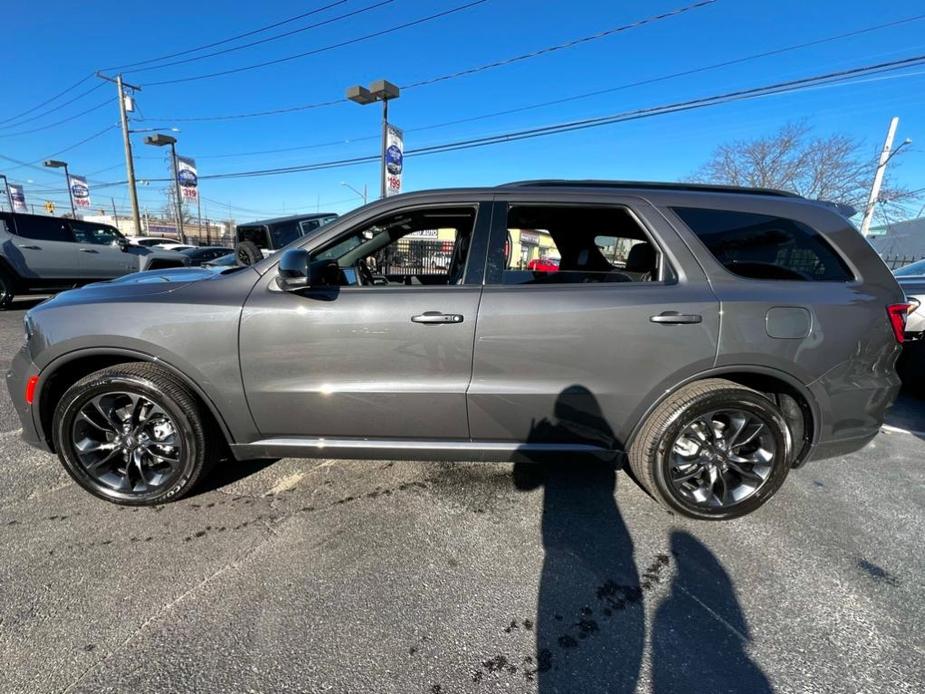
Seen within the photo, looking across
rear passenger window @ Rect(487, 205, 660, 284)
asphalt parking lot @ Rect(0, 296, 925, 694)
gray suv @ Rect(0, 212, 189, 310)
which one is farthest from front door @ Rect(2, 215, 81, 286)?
rear passenger window @ Rect(487, 205, 660, 284)

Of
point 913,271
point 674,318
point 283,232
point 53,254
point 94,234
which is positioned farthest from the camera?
point 94,234

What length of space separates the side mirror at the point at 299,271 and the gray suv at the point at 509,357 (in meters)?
0.01

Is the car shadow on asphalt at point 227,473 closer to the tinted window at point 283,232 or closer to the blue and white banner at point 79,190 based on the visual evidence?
the tinted window at point 283,232

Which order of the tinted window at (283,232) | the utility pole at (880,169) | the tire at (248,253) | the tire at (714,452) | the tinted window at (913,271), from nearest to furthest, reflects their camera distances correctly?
the tire at (714,452) → the tire at (248,253) → the tinted window at (913,271) → the tinted window at (283,232) → the utility pole at (880,169)

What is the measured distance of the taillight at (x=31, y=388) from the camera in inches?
97.3

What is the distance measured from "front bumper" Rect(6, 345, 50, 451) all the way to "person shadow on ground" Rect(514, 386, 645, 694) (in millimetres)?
2755

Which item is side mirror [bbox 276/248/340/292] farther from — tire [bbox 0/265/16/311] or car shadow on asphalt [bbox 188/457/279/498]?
tire [bbox 0/265/16/311]

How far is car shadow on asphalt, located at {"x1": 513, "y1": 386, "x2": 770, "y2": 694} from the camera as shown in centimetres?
167

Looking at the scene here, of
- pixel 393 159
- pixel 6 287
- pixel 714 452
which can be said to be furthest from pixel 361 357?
pixel 393 159

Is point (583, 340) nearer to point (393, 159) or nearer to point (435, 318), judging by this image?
point (435, 318)

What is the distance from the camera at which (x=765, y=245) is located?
2461 mm

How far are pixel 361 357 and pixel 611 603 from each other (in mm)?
1644

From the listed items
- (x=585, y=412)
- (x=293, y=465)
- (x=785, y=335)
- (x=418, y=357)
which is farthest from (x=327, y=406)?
(x=785, y=335)

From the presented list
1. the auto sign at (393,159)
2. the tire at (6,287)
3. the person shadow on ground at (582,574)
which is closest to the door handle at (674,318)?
the person shadow on ground at (582,574)
